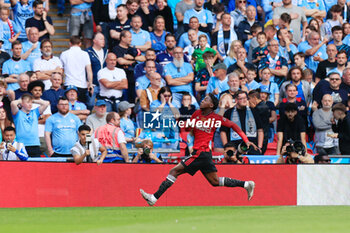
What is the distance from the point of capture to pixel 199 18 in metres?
19.8

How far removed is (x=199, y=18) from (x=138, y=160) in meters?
5.88

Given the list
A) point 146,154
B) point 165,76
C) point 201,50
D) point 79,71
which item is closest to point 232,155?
point 146,154

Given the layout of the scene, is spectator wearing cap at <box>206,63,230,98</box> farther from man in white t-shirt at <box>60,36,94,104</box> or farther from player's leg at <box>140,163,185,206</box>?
player's leg at <box>140,163,185,206</box>

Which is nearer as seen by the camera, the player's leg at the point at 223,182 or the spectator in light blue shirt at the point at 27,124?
the player's leg at the point at 223,182

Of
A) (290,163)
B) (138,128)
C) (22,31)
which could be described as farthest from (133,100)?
(290,163)

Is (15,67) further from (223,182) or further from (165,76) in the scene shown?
(223,182)

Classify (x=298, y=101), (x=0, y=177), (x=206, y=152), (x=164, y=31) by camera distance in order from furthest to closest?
(x=164, y=31) < (x=298, y=101) < (x=0, y=177) < (x=206, y=152)

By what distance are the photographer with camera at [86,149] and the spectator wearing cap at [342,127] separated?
17.3ft

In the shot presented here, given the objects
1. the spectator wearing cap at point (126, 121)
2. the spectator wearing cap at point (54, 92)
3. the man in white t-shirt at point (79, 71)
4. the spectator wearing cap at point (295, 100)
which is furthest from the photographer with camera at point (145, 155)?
the spectator wearing cap at point (295, 100)

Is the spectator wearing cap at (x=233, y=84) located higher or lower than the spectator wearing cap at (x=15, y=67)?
lower

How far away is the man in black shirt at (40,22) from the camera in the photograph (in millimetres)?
18203

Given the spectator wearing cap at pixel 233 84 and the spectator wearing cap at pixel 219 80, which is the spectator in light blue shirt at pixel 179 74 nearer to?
the spectator wearing cap at pixel 219 80

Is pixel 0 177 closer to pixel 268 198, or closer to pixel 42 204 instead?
pixel 42 204

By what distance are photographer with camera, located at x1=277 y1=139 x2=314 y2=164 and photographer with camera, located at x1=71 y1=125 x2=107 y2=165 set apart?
3.83 metres
